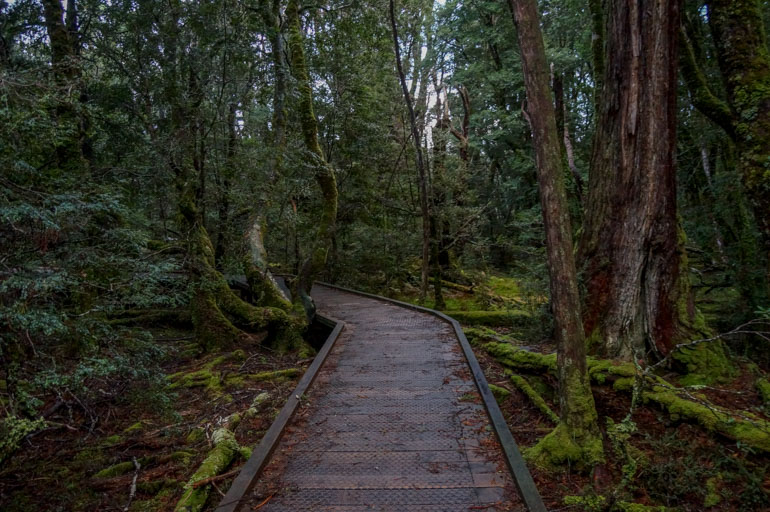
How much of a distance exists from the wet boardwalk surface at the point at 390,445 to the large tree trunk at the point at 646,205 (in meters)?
2.09

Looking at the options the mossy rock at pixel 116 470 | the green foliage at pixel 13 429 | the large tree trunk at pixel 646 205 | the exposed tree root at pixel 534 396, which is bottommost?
Result: the mossy rock at pixel 116 470

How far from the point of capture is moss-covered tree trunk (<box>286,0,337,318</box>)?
8.39 meters

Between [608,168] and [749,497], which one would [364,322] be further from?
[749,497]

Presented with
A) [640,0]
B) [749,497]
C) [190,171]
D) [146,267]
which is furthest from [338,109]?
[749,497]

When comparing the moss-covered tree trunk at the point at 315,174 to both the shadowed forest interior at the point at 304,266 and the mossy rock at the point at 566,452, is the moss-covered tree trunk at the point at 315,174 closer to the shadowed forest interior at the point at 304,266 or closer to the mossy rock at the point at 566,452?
the shadowed forest interior at the point at 304,266

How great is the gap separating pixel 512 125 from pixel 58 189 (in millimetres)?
14680

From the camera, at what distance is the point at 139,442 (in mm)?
4742

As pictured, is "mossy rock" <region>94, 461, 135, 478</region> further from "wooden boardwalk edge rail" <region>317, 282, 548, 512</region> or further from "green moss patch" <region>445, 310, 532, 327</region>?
"green moss patch" <region>445, 310, 532, 327</region>

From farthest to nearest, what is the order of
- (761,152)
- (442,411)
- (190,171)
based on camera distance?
(190,171), (761,152), (442,411)

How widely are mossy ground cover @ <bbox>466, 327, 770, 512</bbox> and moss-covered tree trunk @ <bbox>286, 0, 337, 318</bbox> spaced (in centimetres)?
502

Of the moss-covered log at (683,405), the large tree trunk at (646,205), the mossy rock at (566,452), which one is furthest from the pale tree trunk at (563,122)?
the mossy rock at (566,452)

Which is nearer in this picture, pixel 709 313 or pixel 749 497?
pixel 749 497

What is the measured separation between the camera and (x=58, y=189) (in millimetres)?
3484

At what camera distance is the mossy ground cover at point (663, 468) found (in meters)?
3.24
